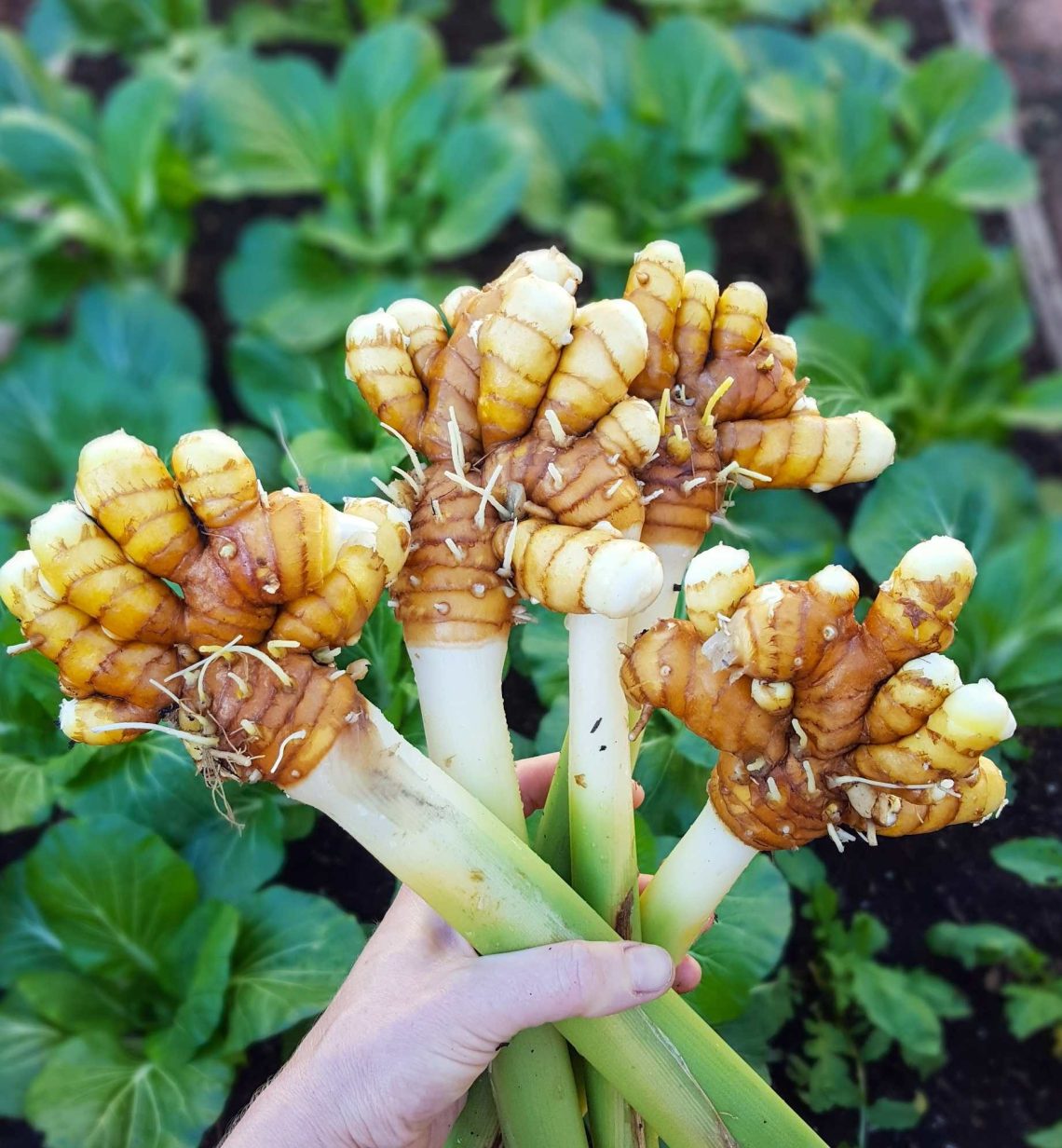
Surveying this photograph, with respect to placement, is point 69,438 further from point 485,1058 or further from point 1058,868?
point 1058,868

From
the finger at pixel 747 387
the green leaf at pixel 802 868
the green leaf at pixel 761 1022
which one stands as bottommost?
the green leaf at pixel 761 1022

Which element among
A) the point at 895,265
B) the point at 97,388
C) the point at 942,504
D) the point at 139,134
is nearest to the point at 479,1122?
the point at 942,504

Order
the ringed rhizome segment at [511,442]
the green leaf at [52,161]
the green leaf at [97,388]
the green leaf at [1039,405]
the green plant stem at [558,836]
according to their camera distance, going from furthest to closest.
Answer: the green leaf at [52,161], the green leaf at [1039,405], the green leaf at [97,388], the green plant stem at [558,836], the ringed rhizome segment at [511,442]

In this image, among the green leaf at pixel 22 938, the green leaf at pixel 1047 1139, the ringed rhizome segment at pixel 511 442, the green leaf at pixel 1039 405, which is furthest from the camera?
the green leaf at pixel 1039 405

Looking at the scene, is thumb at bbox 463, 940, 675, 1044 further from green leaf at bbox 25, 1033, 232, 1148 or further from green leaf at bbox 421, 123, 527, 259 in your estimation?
green leaf at bbox 421, 123, 527, 259

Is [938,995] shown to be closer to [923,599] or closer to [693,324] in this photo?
[923,599]

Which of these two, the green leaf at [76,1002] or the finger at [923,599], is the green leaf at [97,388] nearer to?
the green leaf at [76,1002]

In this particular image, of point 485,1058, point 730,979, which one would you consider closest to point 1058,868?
point 730,979

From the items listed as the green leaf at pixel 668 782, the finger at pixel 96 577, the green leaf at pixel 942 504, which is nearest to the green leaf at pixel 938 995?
the green leaf at pixel 668 782
